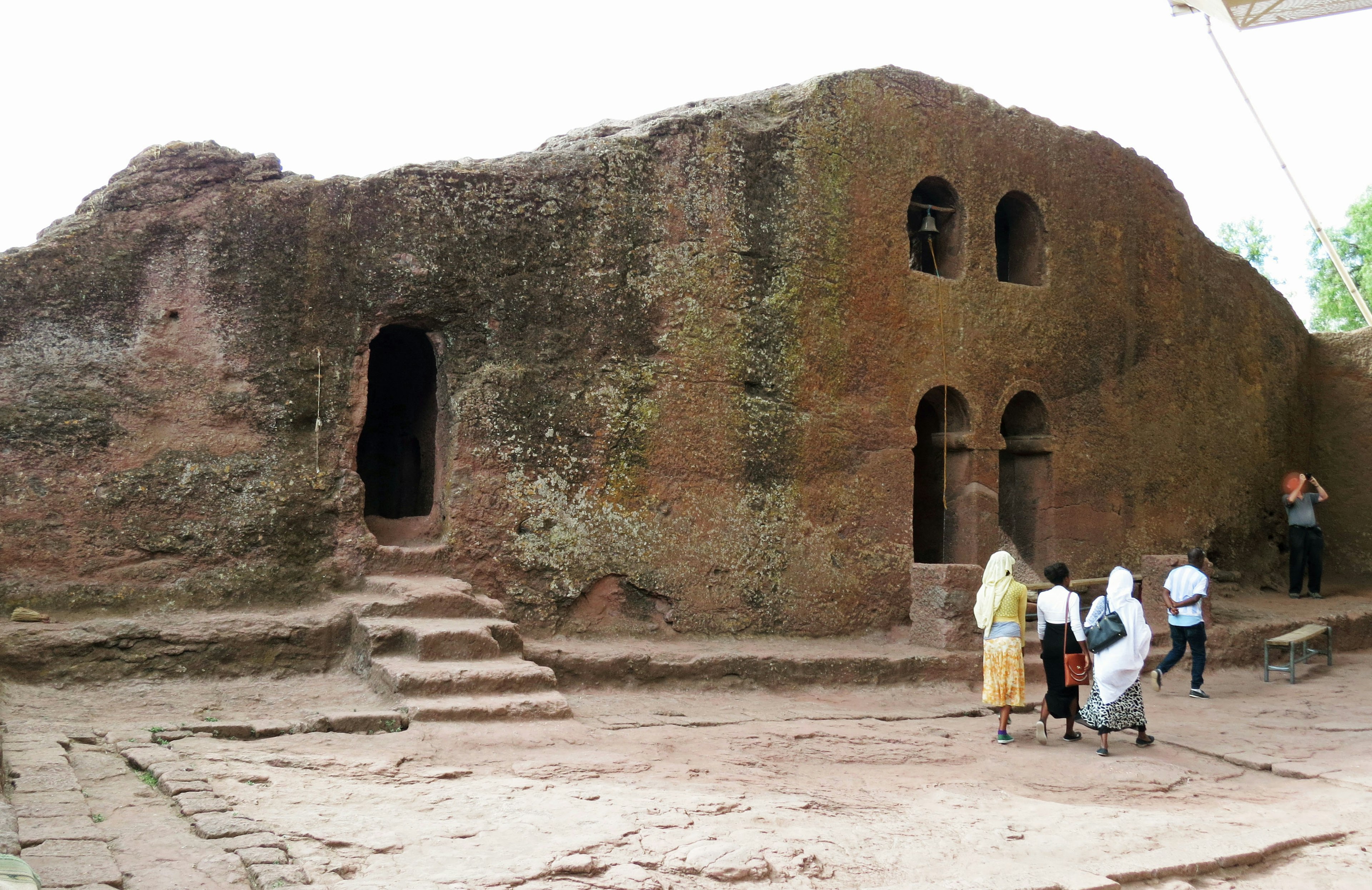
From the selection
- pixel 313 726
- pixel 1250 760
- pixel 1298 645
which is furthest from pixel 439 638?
pixel 1298 645

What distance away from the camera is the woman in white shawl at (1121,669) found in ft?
23.7

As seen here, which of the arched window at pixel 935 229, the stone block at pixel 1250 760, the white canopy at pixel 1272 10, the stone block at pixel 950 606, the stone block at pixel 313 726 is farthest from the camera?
the white canopy at pixel 1272 10

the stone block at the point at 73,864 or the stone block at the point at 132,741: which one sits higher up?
the stone block at the point at 73,864

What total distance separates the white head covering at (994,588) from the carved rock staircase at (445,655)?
2806 mm

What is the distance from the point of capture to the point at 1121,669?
728cm

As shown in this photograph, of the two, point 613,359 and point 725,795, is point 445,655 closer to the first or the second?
point 725,795

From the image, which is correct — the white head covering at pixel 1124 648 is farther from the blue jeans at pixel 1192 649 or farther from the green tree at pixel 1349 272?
the green tree at pixel 1349 272

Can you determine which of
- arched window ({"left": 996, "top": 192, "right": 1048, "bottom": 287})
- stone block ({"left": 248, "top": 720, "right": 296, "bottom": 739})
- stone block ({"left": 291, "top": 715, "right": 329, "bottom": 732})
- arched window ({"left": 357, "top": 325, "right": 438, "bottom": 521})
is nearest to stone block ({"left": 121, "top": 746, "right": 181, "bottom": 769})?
stone block ({"left": 248, "top": 720, "right": 296, "bottom": 739})

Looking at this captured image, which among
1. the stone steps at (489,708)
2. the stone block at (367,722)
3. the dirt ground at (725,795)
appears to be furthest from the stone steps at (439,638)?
the stone block at (367,722)

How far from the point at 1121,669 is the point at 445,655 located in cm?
421

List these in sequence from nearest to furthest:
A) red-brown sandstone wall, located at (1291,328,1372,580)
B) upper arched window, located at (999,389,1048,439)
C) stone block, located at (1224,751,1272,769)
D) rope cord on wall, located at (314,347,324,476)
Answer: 1. stone block, located at (1224,751,1272,769)
2. rope cord on wall, located at (314,347,324,476)
3. upper arched window, located at (999,389,1048,439)
4. red-brown sandstone wall, located at (1291,328,1372,580)

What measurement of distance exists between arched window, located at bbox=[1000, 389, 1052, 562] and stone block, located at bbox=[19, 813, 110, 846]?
8.71 metres

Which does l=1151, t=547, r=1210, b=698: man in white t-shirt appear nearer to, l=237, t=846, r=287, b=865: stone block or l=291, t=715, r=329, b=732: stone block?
l=291, t=715, r=329, b=732: stone block

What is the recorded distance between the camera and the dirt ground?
4199 millimetres
